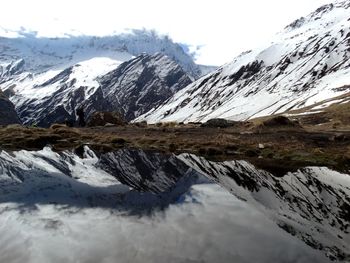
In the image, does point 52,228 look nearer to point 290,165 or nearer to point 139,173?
point 139,173

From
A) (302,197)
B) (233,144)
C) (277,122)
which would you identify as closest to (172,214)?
(302,197)

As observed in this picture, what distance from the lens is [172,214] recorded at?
68.9 ft

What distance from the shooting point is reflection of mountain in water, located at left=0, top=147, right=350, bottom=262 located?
53.3 feet

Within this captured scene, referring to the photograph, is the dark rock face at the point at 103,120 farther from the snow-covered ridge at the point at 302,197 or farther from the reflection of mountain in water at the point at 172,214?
the reflection of mountain in water at the point at 172,214

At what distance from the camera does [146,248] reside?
1630 centimetres

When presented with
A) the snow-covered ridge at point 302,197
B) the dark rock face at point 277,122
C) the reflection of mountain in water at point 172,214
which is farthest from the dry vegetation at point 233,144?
the reflection of mountain in water at point 172,214

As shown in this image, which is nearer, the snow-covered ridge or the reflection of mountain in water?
the reflection of mountain in water

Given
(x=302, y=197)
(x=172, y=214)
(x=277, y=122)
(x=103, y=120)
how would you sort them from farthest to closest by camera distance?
(x=103, y=120)
(x=277, y=122)
(x=302, y=197)
(x=172, y=214)

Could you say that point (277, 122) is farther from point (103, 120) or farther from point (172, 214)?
point (172, 214)

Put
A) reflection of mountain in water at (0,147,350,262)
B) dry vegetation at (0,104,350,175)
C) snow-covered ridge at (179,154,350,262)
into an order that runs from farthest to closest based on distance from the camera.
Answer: dry vegetation at (0,104,350,175)
snow-covered ridge at (179,154,350,262)
reflection of mountain in water at (0,147,350,262)

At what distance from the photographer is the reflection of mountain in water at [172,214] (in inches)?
640

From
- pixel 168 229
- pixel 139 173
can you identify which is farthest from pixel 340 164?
pixel 168 229

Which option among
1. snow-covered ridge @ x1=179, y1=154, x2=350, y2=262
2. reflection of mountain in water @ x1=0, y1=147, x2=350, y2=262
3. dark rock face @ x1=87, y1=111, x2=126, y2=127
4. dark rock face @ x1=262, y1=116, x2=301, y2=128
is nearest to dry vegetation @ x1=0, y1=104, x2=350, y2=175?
Result: dark rock face @ x1=262, y1=116, x2=301, y2=128

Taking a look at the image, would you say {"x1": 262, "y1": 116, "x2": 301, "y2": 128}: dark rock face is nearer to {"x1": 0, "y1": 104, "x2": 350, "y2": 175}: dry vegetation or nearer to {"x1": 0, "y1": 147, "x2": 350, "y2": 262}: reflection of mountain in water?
{"x1": 0, "y1": 104, "x2": 350, "y2": 175}: dry vegetation
